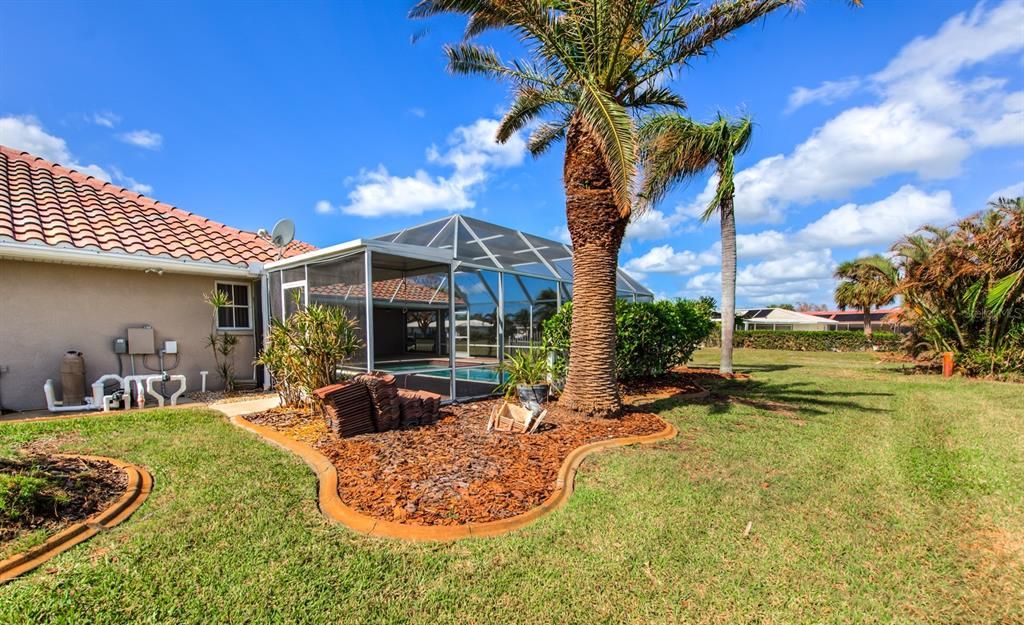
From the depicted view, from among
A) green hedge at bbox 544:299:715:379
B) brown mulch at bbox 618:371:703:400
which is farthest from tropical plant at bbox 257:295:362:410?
brown mulch at bbox 618:371:703:400

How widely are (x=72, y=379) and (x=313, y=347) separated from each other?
518 centimetres

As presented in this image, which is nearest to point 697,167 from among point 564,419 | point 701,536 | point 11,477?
point 564,419

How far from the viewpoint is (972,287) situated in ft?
41.6

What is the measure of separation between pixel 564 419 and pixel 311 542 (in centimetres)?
452

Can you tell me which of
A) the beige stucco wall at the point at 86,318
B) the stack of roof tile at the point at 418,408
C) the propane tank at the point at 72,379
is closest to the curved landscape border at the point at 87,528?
the stack of roof tile at the point at 418,408

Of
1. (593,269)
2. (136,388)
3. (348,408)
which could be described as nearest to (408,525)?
(348,408)

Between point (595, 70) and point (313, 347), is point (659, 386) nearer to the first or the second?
point (595, 70)

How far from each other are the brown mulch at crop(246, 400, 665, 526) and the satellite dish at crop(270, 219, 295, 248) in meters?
4.43

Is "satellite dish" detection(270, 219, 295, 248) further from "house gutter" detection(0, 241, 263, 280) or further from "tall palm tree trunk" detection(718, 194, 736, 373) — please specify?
"tall palm tree trunk" detection(718, 194, 736, 373)

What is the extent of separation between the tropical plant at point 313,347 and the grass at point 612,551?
174cm

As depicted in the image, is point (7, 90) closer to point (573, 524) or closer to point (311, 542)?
point (311, 542)

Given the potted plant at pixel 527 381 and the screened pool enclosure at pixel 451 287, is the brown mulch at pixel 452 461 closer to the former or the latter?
the potted plant at pixel 527 381

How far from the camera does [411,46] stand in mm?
8438

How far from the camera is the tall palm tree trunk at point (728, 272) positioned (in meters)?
13.3
